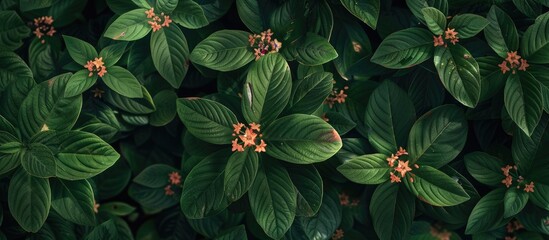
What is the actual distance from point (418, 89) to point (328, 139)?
13.9 inches

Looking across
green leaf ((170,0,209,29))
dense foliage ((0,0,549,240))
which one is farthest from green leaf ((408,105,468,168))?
green leaf ((170,0,209,29))

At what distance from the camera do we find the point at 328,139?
4.83ft

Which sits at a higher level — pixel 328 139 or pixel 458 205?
pixel 328 139

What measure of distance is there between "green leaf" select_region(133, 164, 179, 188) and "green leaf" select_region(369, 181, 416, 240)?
60cm

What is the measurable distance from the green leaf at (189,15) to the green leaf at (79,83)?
266mm

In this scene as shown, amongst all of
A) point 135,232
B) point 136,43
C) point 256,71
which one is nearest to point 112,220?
point 135,232

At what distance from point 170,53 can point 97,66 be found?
19 centimetres

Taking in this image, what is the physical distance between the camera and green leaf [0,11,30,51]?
1766 mm

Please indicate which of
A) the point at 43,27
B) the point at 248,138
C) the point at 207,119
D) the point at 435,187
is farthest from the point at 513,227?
the point at 43,27

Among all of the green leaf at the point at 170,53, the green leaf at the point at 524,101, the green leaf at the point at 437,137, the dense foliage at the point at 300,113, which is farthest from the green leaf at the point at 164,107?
the green leaf at the point at 524,101

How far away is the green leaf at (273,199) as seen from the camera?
1530 millimetres

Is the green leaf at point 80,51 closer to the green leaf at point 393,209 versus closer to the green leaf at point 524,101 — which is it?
the green leaf at point 393,209

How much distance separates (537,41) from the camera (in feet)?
5.01

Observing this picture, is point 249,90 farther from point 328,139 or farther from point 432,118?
point 432,118
